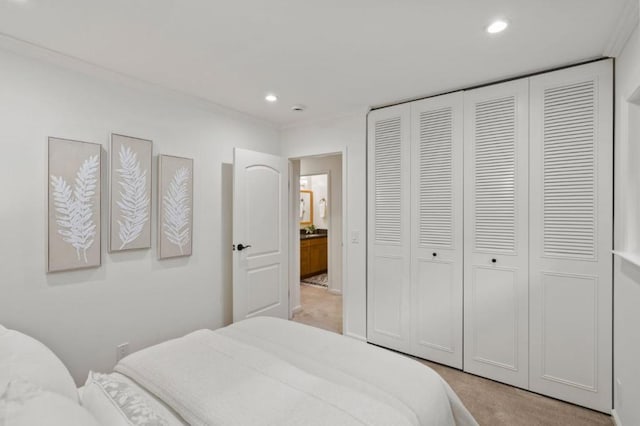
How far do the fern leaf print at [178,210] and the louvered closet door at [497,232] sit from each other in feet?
8.09

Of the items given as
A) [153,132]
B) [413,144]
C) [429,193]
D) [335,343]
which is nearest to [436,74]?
[413,144]

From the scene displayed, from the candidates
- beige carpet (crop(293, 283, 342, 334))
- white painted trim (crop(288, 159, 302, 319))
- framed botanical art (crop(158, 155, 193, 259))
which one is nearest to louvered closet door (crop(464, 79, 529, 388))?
beige carpet (crop(293, 283, 342, 334))

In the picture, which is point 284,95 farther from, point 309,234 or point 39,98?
point 309,234

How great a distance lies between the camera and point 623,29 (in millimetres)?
1817

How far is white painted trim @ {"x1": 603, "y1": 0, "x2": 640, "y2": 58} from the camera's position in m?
1.63

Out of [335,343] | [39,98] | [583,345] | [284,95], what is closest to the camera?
[335,343]

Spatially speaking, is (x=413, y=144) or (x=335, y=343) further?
(x=413, y=144)

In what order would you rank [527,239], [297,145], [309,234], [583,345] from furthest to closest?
[309,234], [297,145], [527,239], [583,345]

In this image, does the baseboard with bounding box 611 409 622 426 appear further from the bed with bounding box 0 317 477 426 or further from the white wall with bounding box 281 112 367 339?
the white wall with bounding box 281 112 367 339

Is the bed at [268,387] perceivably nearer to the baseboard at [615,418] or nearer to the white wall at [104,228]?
the white wall at [104,228]

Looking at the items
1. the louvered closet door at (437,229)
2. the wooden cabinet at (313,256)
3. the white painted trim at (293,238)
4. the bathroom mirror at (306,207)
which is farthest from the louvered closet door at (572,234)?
the bathroom mirror at (306,207)

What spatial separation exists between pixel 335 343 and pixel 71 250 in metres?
1.90

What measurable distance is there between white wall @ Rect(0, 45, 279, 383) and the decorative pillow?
120 centimetres

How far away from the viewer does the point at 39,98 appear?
212 cm
